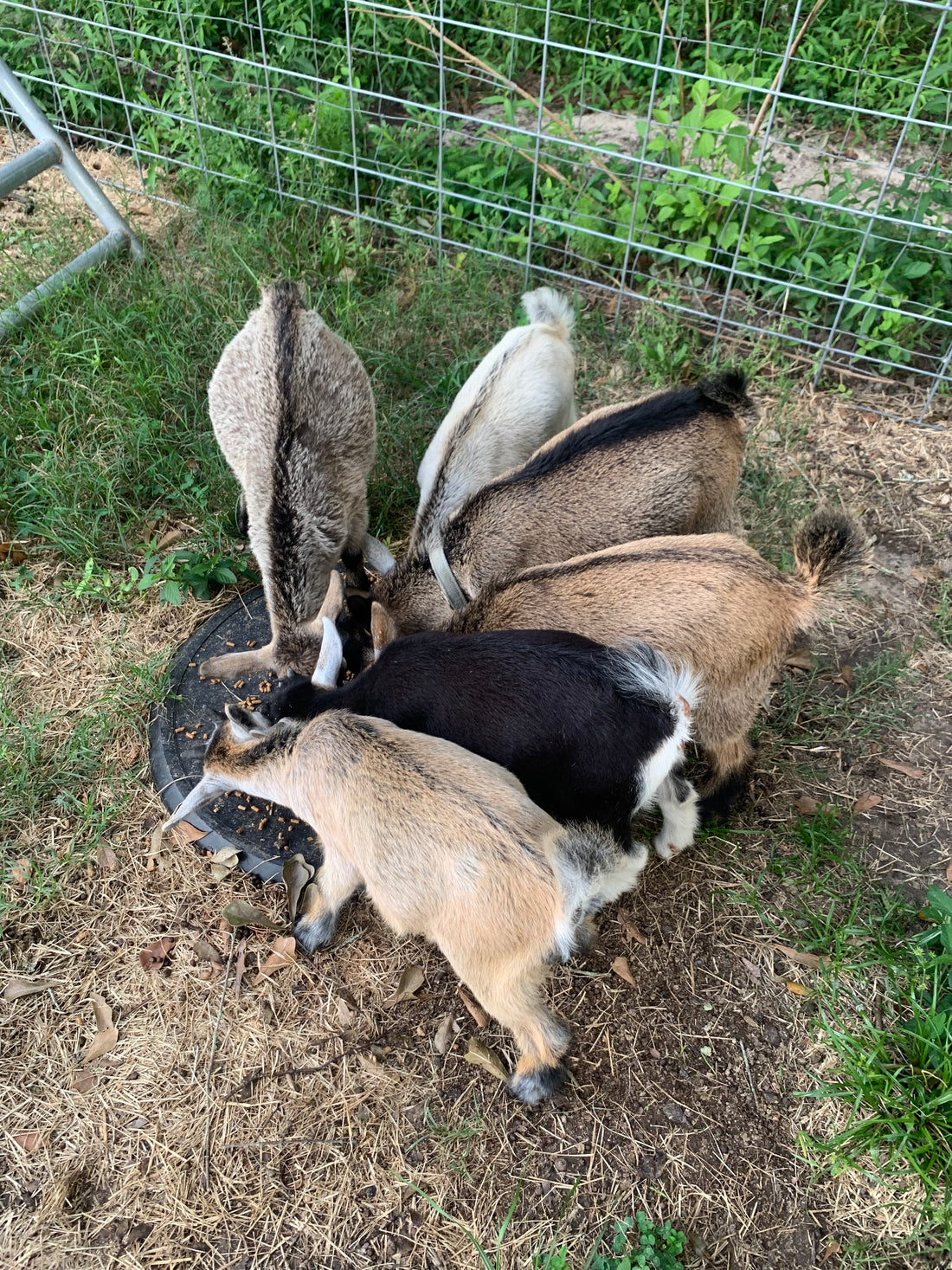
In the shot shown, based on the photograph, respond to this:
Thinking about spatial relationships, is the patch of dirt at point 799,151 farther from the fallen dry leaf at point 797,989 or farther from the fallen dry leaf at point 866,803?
the fallen dry leaf at point 797,989

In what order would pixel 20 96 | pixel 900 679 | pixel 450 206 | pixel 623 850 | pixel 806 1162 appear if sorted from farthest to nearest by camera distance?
pixel 450 206 < pixel 20 96 < pixel 900 679 < pixel 623 850 < pixel 806 1162

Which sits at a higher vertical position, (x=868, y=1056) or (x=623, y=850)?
(x=623, y=850)

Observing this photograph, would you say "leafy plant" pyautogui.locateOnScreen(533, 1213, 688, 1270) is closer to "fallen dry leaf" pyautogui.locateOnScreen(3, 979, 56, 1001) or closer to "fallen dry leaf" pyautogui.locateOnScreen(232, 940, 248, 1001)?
"fallen dry leaf" pyautogui.locateOnScreen(232, 940, 248, 1001)

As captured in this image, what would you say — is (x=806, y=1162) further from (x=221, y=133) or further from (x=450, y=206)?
(x=221, y=133)

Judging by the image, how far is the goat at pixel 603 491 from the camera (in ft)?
12.6

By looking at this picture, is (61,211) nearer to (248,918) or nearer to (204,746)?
(204,746)

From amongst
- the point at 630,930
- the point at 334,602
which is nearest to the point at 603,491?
the point at 334,602

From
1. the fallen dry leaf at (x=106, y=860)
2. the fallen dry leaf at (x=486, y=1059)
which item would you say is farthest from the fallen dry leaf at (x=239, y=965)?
the fallen dry leaf at (x=486, y=1059)

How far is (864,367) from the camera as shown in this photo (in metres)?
5.37

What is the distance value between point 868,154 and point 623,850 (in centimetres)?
569

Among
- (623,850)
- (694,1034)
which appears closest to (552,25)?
(623,850)

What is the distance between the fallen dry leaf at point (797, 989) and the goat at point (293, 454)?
220cm

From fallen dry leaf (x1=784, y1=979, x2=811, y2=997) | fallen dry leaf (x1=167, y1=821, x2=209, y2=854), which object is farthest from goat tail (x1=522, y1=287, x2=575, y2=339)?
fallen dry leaf (x1=784, y1=979, x2=811, y2=997)

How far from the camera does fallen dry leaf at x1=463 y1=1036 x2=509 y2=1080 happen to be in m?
2.95
